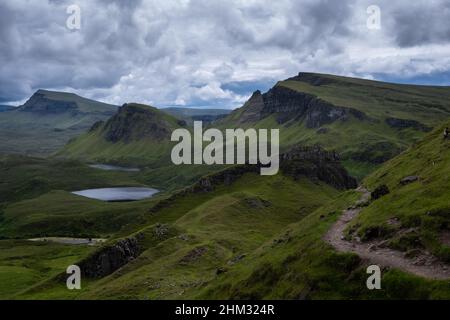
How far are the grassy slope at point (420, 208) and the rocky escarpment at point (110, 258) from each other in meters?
86.6

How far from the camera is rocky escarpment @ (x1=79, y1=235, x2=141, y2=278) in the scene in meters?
151

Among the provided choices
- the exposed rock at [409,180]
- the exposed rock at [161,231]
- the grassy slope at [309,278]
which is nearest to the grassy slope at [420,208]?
the exposed rock at [409,180]

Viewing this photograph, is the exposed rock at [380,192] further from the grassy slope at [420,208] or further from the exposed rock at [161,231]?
the exposed rock at [161,231]

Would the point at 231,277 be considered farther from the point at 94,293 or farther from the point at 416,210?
the point at 94,293

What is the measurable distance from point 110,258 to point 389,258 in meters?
110

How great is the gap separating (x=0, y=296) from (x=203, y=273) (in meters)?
103

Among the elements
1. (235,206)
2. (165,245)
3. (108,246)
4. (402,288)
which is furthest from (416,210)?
(235,206)

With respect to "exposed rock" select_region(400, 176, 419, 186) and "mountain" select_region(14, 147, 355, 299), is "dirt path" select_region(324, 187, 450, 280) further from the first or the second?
"mountain" select_region(14, 147, 355, 299)

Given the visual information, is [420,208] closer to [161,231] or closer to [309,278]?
[309,278]

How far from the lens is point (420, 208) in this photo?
211 ft

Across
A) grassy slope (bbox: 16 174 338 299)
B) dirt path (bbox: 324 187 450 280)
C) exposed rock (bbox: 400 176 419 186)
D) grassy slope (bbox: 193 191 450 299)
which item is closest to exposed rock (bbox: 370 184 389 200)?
exposed rock (bbox: 400 176 419 186)

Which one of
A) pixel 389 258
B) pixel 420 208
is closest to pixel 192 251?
pixel 420 208

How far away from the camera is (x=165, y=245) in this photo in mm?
141375

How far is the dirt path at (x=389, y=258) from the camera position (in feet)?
169
